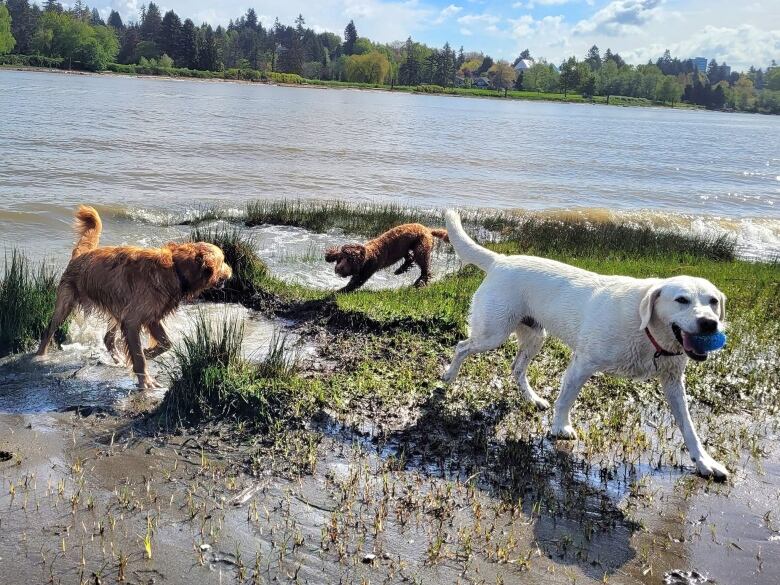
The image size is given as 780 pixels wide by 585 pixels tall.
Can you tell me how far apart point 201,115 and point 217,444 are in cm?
4561

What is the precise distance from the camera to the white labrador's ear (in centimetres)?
487

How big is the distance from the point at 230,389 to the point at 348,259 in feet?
17.6

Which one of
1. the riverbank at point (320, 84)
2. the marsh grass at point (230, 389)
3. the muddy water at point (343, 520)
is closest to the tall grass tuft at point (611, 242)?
the marsh grass at point (230, 389)

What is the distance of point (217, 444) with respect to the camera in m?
5.03

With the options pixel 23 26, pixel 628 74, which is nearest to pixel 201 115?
pixel 23 26

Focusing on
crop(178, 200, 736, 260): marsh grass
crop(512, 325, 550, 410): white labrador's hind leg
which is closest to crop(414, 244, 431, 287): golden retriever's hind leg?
crop(178, 200, 736, 260): marsh grass

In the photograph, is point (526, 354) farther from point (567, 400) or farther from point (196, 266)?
point (196, 266)

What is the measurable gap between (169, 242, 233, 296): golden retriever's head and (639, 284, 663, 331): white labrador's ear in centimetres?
377

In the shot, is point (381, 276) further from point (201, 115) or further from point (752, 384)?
point (201, 115)

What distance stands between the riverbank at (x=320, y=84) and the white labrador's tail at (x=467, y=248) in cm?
11173

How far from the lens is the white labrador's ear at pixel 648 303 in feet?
16.0

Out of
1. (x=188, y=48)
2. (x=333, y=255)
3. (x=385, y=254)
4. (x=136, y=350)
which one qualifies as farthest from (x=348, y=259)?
(x=188, y=48)

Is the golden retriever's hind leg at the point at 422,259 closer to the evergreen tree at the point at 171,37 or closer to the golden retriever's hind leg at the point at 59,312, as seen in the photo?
the golden retriever's hind leg at the point at 59,312

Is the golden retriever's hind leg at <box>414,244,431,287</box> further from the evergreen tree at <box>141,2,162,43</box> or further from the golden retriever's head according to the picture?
the evergreen tree at <box>141,2,162,43</box>
